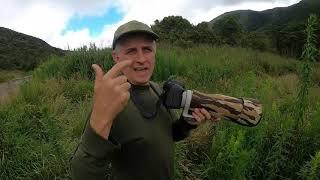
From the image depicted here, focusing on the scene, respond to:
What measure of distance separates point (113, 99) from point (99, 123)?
0.14 m

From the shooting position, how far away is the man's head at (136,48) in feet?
8.45

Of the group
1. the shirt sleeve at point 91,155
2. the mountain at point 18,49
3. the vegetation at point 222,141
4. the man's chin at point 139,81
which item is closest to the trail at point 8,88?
the vegetation at point 222,141

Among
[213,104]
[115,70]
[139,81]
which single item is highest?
[115,70]

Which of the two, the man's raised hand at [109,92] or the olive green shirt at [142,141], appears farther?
the olive green shirt at [142,141]

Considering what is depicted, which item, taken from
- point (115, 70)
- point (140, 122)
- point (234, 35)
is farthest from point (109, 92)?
point (234, 35)

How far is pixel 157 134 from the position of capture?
2596 millimetres

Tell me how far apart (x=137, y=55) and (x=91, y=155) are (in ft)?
2.43

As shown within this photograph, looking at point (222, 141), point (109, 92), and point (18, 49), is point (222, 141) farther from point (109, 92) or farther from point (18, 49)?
point (18, 49)

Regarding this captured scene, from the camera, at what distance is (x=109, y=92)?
181 centimetres

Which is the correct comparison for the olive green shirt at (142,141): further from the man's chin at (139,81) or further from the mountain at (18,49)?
the mountain at (18,49)

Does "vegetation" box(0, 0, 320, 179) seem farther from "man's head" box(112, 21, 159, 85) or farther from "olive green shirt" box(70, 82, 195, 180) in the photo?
"man's head" box(112, 21, 159, 85)

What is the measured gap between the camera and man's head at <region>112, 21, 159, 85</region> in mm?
2576

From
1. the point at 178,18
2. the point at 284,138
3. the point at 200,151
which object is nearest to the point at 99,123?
the point at 284,138

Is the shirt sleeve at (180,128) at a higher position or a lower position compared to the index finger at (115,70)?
lower
